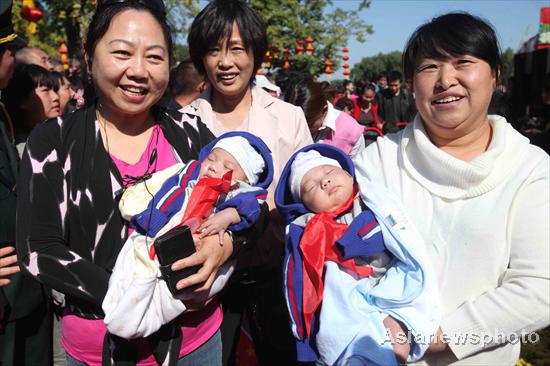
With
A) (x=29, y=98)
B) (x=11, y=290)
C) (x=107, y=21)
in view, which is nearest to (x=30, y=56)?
(x=29, y=98)

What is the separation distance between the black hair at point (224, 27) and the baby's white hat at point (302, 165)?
0.95m

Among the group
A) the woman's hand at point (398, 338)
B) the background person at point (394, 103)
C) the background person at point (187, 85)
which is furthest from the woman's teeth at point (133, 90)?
the background person at point (394, 103)

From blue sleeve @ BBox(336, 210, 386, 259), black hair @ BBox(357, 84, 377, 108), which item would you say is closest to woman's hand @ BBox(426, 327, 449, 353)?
blue sleeve @ BBox(336, 210, 386, 259)

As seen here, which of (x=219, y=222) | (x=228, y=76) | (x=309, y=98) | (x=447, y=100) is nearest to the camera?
(x=447, y=100)

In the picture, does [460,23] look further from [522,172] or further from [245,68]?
[245,68]

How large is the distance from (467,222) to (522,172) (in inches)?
11.7

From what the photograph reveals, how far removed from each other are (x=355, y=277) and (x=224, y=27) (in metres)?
1.79

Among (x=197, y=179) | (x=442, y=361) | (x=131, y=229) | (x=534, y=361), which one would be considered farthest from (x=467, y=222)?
(x=534, y=361)

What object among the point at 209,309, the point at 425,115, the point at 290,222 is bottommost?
the point at 209,309

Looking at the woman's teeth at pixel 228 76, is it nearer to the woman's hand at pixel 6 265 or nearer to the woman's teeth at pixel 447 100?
the woman's teeth at pixel 447 100

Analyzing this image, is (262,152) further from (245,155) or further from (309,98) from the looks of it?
(309,98)

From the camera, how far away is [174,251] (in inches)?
68.2

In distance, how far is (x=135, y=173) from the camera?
6.49 feet

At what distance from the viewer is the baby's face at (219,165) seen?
6.97 feet
